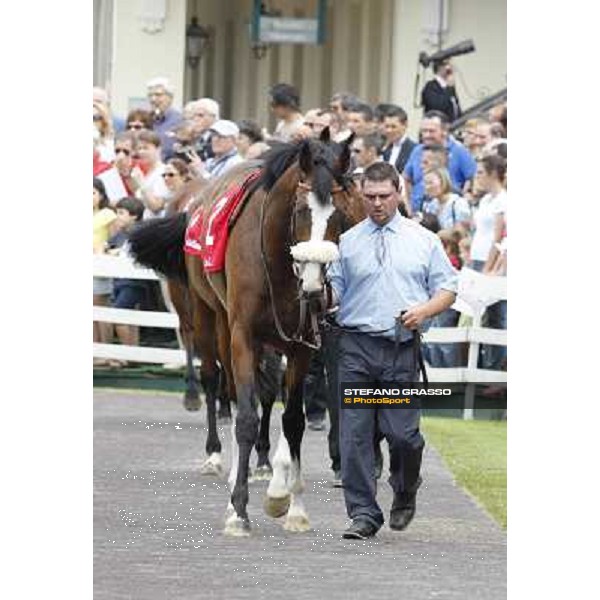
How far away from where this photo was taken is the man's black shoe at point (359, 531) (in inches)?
428

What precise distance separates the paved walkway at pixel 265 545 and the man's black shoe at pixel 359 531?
51 mm

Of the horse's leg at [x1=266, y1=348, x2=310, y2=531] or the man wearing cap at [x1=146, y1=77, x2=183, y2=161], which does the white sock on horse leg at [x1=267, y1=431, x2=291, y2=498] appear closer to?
the horse's leg at [x1=266, y1=348, x2=310, y2=531]

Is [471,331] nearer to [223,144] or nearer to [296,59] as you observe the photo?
[223,144]

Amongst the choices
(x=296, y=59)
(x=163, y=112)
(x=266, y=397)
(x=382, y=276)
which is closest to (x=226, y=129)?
(x=163, y=112)

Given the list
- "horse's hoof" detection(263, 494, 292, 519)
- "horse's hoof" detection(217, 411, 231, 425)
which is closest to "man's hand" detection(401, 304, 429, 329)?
"horse's hoof" detection(263, 494, 292, 519)

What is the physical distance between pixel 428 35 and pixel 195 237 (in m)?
5.45

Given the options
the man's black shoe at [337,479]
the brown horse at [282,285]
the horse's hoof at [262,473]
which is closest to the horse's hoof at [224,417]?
the horse's hoof at [262,473]

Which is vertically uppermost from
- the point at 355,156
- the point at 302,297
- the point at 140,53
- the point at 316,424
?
the point at 140,53

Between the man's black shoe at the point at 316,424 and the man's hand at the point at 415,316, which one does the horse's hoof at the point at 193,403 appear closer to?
the man's black shoe at the point at 316,424

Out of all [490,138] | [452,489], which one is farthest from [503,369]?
[452,489]

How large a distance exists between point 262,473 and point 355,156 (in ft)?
9.02

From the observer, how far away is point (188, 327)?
15625 mm
